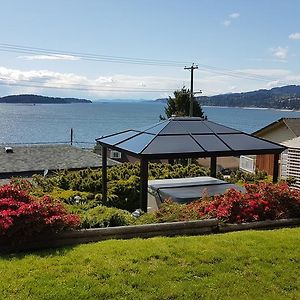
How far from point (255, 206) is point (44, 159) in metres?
17.5

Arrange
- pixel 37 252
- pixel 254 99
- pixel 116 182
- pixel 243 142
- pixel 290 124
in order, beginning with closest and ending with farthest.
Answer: pixel 37 252, pixel 243 142, pixel 116 182, pixel 290 124, pixel 254 99

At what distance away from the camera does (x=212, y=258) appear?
614 centimetres

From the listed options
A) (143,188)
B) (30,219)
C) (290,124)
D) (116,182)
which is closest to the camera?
(30,219)

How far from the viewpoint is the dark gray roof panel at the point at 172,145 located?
35.4 feet

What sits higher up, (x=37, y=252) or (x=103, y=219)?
(x=103, y=219)

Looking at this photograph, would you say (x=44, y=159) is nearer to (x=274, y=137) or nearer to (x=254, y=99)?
(x=274, y=137)

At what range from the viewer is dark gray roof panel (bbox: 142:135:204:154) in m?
10.8

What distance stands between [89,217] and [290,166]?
14081 mm

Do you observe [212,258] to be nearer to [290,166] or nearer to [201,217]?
[201,217]

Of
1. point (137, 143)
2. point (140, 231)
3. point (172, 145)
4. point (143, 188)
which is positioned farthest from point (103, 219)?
point (137, 143)

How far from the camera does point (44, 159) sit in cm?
2380

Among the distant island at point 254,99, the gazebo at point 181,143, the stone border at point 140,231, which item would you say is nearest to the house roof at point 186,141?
the gazebo at point 181,143

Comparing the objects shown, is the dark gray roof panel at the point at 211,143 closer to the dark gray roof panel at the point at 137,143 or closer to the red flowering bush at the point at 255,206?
the dark gray roof panel at the point at 137,143

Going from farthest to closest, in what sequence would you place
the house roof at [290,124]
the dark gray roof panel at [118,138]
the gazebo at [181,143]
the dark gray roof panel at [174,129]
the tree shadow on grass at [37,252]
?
the house roof at [290,124], the dark gray roof panel at [118,138], the dark gray roof panel at [174,129], the gazebo at [181,143], the tree shadow on grass at [37,252]
